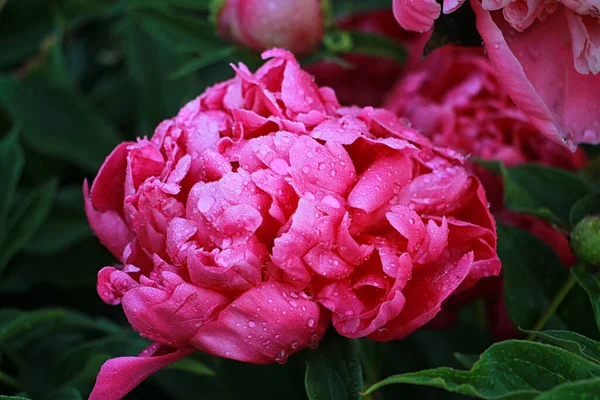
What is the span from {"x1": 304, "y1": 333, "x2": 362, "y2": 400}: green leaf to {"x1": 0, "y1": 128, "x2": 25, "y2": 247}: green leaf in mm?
466

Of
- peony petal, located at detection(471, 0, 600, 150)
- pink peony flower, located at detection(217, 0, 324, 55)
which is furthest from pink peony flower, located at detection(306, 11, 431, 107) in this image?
peony petal, located at detection(471, 0, 600, 150)

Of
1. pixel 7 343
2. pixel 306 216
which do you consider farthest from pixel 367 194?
pixel 7 343

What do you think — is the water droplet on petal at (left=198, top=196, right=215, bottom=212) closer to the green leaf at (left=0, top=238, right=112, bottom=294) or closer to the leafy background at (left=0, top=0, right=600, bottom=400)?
the leafy background at (left=0, top=0, right=600, bottom=400)

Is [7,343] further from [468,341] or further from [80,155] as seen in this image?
[468,341]

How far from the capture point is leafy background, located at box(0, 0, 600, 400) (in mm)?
663

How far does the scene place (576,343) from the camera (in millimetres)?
611

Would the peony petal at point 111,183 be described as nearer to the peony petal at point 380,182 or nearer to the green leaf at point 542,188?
the peony petal at point 380,182

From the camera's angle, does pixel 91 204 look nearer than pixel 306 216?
No

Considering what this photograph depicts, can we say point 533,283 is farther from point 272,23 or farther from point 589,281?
point 272,23

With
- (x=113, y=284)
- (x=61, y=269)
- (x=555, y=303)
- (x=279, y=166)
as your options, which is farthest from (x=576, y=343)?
(x=61, y=269)

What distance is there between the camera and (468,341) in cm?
92

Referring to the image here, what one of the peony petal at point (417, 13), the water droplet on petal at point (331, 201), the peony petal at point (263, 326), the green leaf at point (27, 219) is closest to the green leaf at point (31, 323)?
the green leaf at point (27, 219)

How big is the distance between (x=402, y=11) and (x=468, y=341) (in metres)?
0.43

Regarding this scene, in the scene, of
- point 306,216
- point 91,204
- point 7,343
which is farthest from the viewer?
point 7,343
